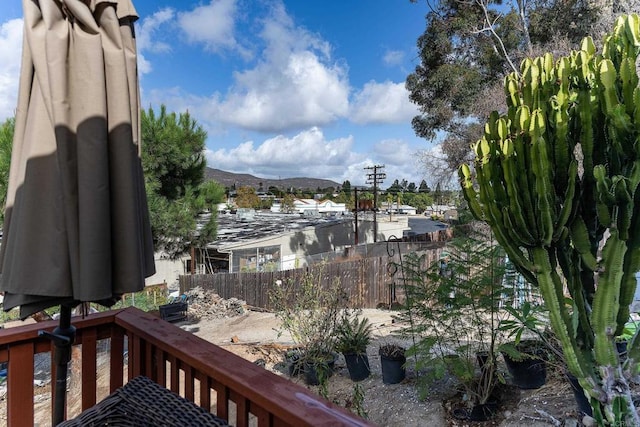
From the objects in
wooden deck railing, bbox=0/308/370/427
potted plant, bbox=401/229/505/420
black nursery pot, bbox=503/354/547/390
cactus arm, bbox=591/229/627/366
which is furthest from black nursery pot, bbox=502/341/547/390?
wooden deck railing, bbox=0/308/370/427

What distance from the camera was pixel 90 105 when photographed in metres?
1.10

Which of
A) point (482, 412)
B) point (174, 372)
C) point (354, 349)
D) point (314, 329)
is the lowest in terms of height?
point (482, 412)

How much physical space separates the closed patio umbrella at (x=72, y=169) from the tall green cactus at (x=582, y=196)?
5.96 ft

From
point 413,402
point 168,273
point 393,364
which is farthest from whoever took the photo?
point 168,273

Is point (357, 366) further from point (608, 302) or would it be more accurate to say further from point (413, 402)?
point (608, 302)

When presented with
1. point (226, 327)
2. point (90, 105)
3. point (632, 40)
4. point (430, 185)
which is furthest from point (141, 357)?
point (430, 185)

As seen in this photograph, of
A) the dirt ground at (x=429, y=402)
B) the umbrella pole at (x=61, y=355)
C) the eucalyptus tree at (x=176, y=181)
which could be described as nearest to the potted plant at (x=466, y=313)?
the dirt ground at (x=429, y=402)

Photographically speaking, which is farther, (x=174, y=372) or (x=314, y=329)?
(x=314, y=329)

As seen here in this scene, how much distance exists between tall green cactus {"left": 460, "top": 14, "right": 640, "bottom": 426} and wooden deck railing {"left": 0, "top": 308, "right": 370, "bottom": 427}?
5.08 ft

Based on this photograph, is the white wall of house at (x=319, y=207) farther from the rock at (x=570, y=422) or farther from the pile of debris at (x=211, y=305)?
the rock at (x=570, y=422)

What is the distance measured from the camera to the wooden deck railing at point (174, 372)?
3.48 ft

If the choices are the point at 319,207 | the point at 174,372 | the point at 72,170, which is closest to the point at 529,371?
the point at 174,372

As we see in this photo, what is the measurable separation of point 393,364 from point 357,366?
0.44 meters

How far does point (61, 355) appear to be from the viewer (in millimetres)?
1393
